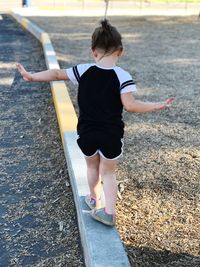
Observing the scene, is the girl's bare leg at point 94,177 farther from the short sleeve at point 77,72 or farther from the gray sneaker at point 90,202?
the short sleeve at point 77,72

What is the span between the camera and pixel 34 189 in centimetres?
391

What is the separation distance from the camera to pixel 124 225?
331 centimetres

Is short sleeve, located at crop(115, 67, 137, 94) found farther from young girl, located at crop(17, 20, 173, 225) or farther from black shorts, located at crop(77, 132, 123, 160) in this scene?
black shorts, located at crop(77, 132, 123, 160)

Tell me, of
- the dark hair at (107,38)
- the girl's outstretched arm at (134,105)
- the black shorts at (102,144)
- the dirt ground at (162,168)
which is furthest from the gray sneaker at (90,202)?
the dark hair at (107,38)

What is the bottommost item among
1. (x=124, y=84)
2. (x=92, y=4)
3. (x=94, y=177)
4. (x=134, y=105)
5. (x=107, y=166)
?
(x=92, y=4)

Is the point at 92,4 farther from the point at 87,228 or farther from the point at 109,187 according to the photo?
the point at 87,228

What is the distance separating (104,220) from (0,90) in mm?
4629

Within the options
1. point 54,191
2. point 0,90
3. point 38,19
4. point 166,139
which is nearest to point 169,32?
point 38,19

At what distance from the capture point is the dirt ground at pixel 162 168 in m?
3.11

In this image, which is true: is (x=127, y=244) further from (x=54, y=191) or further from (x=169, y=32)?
(x=169, y=32)

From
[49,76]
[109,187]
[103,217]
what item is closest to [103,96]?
[49,76]

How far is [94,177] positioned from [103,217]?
0.93ft

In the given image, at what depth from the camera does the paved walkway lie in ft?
10.1

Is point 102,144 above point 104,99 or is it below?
below
